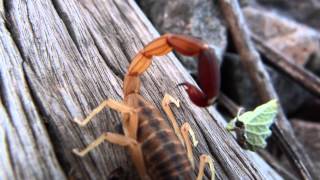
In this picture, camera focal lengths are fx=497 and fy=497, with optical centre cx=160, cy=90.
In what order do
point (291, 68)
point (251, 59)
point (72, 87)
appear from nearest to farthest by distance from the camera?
point (72, 87) < point (251, 59) < point (291, 68)

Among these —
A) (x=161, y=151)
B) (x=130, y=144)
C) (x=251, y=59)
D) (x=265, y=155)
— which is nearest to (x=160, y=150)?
(x=161, y=151)

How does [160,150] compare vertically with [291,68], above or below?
above

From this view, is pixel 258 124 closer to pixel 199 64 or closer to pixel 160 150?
pixel 160 150

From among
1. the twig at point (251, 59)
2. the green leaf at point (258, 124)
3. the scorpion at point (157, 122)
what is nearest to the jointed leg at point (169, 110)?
the scorpion at point (157, 122)

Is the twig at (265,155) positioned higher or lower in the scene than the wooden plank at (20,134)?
lower

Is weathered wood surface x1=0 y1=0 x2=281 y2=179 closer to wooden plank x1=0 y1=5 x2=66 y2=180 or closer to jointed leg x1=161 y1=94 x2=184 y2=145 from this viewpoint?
wooden plank x1=0 y1=5 x2=66 y2=180

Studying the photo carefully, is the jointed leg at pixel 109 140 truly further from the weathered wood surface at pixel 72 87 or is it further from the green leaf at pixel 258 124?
the green leaf at pixel 258 124
